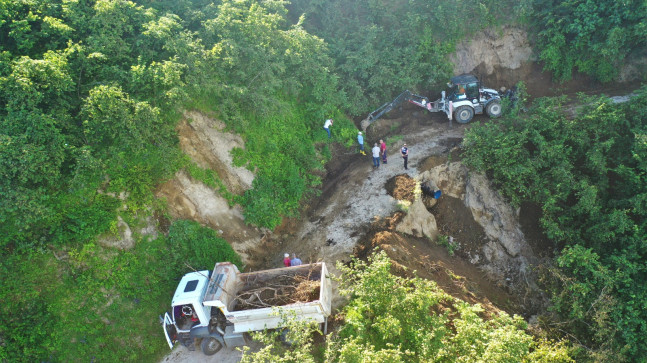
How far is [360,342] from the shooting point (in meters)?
9.10

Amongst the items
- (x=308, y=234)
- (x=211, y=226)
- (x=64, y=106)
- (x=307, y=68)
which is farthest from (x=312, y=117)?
A: (x=64, y=106)

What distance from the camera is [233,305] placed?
11.0 meters

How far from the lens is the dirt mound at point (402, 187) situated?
589 inches

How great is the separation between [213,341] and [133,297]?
3.04 meters

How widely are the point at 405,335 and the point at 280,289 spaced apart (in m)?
3.90

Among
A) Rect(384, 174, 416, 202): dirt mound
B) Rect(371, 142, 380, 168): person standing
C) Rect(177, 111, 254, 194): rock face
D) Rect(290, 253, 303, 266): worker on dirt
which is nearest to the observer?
Rect(290, 253, 303, 266): worker on dirt

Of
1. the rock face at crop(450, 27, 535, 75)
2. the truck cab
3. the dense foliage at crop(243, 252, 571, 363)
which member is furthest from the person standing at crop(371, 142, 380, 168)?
the truck cab

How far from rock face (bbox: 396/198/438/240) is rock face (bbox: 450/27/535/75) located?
1086cm

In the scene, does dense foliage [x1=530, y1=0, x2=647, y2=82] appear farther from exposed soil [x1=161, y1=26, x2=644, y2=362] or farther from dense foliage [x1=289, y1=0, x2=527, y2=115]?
exposed soil [x1=161, y1=26, x2=644, y2=362]

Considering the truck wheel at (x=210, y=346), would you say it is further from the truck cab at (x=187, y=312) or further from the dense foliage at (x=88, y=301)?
the dense foliage at (x=88, y=301)

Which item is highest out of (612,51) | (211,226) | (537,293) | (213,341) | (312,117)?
(612,51)

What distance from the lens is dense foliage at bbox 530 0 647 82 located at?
17484 millimetres

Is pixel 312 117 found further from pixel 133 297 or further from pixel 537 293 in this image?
pixel 537 293

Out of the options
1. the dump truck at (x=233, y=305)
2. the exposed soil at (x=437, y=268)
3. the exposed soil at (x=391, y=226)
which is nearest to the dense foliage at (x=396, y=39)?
the exposed soil at (x=391, y=226)
